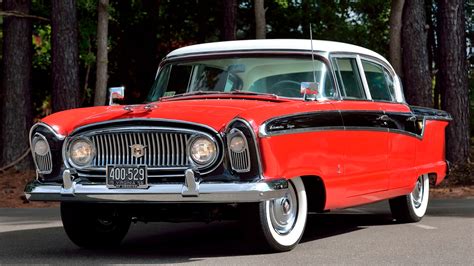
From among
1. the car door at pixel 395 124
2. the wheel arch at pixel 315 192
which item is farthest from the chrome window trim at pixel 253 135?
the car door at pixel 395 124

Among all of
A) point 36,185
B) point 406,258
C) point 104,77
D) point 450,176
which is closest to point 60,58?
point 104,77

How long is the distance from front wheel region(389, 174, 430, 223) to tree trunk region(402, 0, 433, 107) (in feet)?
26.9

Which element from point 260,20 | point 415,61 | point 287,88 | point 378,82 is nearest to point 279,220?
point 287,88

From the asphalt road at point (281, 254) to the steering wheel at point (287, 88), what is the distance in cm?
137

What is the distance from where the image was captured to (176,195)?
799 cm

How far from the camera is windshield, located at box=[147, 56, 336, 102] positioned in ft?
31.0

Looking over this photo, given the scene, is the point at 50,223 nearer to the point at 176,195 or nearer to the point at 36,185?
the point at 36,185

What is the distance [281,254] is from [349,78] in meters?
2.47

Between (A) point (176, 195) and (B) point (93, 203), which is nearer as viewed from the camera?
(A) point (176, 195)

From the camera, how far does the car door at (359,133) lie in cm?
952

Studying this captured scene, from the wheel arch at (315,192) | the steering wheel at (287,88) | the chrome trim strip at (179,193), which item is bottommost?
the wheel arch at (315,192)

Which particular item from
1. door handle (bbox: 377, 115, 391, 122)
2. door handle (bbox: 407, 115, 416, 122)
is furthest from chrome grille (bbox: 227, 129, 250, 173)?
door handle (bbox: 407, 115, 416, 122)

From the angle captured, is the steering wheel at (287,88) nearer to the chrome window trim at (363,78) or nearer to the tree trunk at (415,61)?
the chrome window trim at (363,78)

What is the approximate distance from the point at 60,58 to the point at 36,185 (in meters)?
12.3
